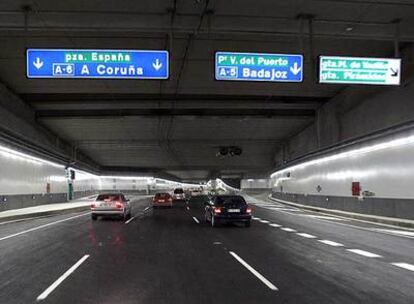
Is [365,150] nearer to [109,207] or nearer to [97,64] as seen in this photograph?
[109,207]

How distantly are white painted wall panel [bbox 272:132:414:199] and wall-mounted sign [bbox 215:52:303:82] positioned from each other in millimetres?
7677

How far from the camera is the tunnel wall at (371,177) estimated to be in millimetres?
23234

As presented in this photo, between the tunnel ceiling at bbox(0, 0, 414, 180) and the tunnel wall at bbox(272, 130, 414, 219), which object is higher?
the tunnel ceiling at bbox(0, 0, 414, 180)

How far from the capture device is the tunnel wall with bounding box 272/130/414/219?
76.2 ft

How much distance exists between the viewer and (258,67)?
17.2 meters

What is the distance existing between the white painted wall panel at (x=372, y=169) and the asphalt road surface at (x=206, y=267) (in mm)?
5055

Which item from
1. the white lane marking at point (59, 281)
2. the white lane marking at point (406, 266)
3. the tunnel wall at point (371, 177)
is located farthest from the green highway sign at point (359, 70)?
the white lane marking at point (59, 281)

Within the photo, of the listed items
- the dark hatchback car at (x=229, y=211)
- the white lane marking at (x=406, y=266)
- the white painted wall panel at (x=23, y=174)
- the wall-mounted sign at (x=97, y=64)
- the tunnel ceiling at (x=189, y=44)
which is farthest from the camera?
the white painted wall panel at (x=23, y=174)

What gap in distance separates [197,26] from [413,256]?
9296 mm

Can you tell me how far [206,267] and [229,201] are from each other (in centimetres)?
1189

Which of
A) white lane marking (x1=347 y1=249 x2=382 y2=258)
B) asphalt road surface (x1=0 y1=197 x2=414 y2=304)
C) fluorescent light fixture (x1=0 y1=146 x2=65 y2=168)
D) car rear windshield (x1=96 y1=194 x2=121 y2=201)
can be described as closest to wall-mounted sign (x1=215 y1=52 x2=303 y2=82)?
asphalt road surface (x1=0 y1=197 x2=414 y2=304)

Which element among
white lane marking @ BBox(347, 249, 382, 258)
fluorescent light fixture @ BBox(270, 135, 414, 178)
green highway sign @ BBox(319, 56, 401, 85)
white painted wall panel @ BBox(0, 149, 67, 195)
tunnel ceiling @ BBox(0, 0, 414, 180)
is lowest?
white lane marking @ BBox(347, 249, 382, 258)

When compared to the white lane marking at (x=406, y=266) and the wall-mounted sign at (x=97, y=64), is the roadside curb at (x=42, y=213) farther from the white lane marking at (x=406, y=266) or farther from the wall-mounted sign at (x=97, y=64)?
the white lane marking at (x=406, y=266)

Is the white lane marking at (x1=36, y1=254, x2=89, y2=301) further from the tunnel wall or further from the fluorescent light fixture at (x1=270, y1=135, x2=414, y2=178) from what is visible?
the fluorescent light fixture at (x1=270, y1=135, x2=414, y2=178)
